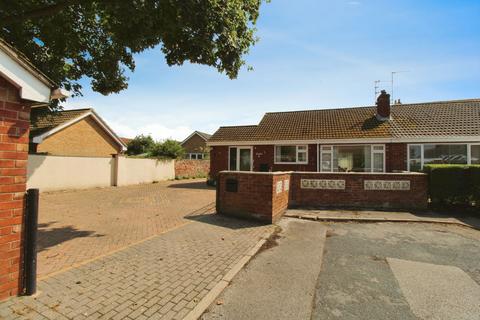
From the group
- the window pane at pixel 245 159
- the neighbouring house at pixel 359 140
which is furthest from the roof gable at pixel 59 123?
the window pane at pixel 245 159

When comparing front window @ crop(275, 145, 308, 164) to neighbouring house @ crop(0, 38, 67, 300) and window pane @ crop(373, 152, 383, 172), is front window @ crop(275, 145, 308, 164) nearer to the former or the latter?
window pane @ crop(373, 152, 383, 172)

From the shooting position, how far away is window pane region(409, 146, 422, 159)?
47.5 ft

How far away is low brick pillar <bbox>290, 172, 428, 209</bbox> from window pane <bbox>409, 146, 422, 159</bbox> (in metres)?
5.99

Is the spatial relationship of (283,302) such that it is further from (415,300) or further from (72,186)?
(72,186)

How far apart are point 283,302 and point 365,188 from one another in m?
7.68

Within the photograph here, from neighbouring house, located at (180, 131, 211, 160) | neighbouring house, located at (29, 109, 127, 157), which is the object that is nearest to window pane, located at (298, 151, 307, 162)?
neighbouring house, located at (29, 109, 127, 157)

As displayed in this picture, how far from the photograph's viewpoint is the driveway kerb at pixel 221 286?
314 centimetres

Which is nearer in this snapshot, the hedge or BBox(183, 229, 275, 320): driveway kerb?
BBox(183, 229, 275, 320): driveway kerb

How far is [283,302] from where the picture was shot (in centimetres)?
346

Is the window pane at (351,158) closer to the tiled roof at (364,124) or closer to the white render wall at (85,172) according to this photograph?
the tiled roof at (364,124)

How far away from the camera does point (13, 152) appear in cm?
324

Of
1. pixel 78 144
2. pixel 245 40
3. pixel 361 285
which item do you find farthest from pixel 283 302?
pixel 78 144

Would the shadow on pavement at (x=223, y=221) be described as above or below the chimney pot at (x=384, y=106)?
below

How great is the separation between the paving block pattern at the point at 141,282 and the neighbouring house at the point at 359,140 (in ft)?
38.8
